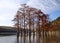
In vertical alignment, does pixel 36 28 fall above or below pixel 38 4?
below

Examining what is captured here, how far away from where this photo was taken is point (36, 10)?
8.20ft

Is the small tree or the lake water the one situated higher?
the small tree

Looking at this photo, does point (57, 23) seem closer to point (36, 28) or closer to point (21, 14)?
point (36, 28)

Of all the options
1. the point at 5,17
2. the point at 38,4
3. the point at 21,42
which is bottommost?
the point at 21,42

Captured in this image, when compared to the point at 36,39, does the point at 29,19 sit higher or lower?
higher

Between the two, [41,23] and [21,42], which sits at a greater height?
[41,23]

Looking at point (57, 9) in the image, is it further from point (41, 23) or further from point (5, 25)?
point (5, 25)

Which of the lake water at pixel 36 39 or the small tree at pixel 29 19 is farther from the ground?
the small tree at pixel 29 19

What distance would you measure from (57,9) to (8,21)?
33.6 inches

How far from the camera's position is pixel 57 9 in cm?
255

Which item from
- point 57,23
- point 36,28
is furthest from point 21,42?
point 57,23

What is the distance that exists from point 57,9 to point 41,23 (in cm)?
37

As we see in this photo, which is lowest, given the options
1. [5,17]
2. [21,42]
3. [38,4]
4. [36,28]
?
[21,42]

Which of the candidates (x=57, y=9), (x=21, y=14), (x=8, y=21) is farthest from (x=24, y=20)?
(x=57, y=9)
